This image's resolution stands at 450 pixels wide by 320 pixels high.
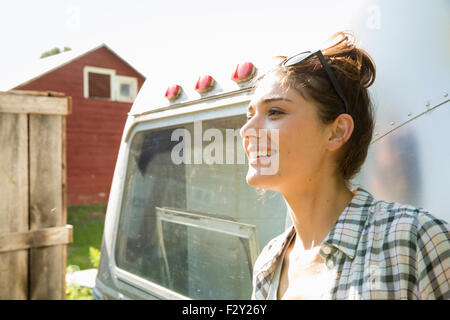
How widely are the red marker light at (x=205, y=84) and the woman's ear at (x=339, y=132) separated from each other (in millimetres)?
1075

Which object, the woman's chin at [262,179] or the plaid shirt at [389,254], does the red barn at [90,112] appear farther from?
the plaid shirt at [389,254]

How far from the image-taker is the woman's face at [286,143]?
1331 mm

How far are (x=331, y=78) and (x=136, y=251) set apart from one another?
6.79 ft

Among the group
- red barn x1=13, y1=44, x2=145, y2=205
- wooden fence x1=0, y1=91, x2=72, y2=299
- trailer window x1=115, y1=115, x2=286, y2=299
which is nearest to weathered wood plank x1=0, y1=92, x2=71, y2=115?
wooden fence x1=0, y1=91, x2=72, y2=299

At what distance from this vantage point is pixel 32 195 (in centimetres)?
347

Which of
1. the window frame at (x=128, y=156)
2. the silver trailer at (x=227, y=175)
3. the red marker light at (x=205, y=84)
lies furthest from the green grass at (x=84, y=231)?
the red marker light at (x=205, y=84)

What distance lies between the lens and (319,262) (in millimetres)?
1328

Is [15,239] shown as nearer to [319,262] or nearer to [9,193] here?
[9,193]

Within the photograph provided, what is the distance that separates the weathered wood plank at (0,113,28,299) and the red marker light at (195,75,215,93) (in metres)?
1.85

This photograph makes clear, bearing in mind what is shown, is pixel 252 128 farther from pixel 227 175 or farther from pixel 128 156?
pixel 128 156

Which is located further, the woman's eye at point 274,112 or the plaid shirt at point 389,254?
the woman's eye at point 274,112

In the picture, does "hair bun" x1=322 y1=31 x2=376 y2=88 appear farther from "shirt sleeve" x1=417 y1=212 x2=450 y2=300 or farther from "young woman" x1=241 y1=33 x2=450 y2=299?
"shirt sleeve" x1=417 y1=212 x2=450 y2=300

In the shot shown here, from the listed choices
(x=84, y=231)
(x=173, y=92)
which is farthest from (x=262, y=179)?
(x=84, y=231)

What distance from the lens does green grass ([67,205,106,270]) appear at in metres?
8.34
